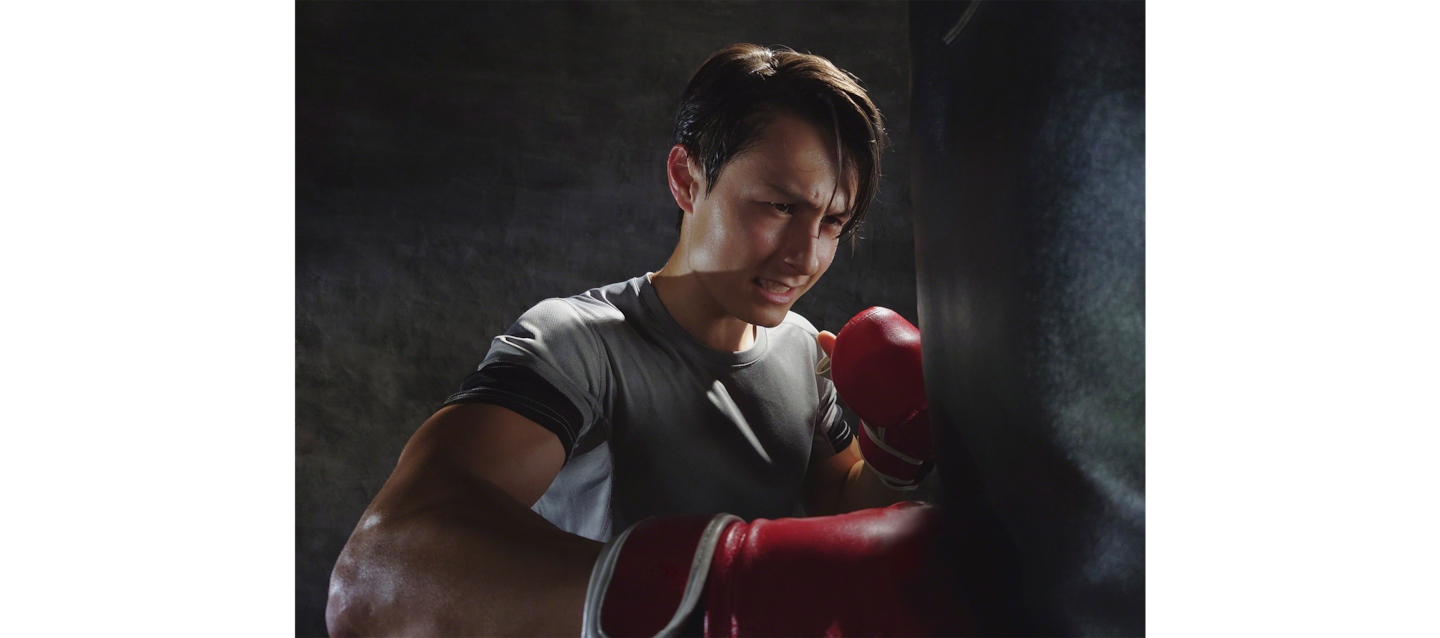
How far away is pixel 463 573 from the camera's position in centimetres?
58

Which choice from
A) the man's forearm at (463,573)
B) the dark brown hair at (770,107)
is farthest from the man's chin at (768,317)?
the man's forearm at (463,573)

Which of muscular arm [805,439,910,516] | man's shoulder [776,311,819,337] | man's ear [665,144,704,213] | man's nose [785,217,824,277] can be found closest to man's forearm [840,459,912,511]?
muscular arm [805,439,910,516]

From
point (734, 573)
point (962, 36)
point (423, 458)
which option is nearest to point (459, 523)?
point (423, 458)

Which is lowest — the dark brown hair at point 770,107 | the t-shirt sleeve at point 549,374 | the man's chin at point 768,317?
the t-shirt sleeve at point 549,374

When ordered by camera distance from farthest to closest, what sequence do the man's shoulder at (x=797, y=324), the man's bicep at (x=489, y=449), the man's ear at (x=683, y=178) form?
the man's shoulder at (x=797, y=324), the man's ear at (x=683, y=178), the man's bicep at (x=489, y=449)

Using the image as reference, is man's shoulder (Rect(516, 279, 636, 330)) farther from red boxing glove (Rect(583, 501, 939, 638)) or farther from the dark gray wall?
red boxing glove (Rect(583, 501, 939, 638))

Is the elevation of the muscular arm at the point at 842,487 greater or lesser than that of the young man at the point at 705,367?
lesser

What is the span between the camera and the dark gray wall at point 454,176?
894 mm

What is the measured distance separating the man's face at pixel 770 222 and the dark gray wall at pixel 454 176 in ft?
0.31

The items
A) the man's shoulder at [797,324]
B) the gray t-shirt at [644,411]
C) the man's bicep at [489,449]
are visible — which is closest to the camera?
the man's bicep at [489,449]

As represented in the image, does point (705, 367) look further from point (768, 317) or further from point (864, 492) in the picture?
point (864, 492)

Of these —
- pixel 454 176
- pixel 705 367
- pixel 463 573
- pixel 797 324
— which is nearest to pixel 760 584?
pixel 463 573

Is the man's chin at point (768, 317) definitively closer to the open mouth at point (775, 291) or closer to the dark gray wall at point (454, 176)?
the open mouth at point (775, 291)

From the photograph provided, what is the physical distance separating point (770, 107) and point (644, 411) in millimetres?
364
